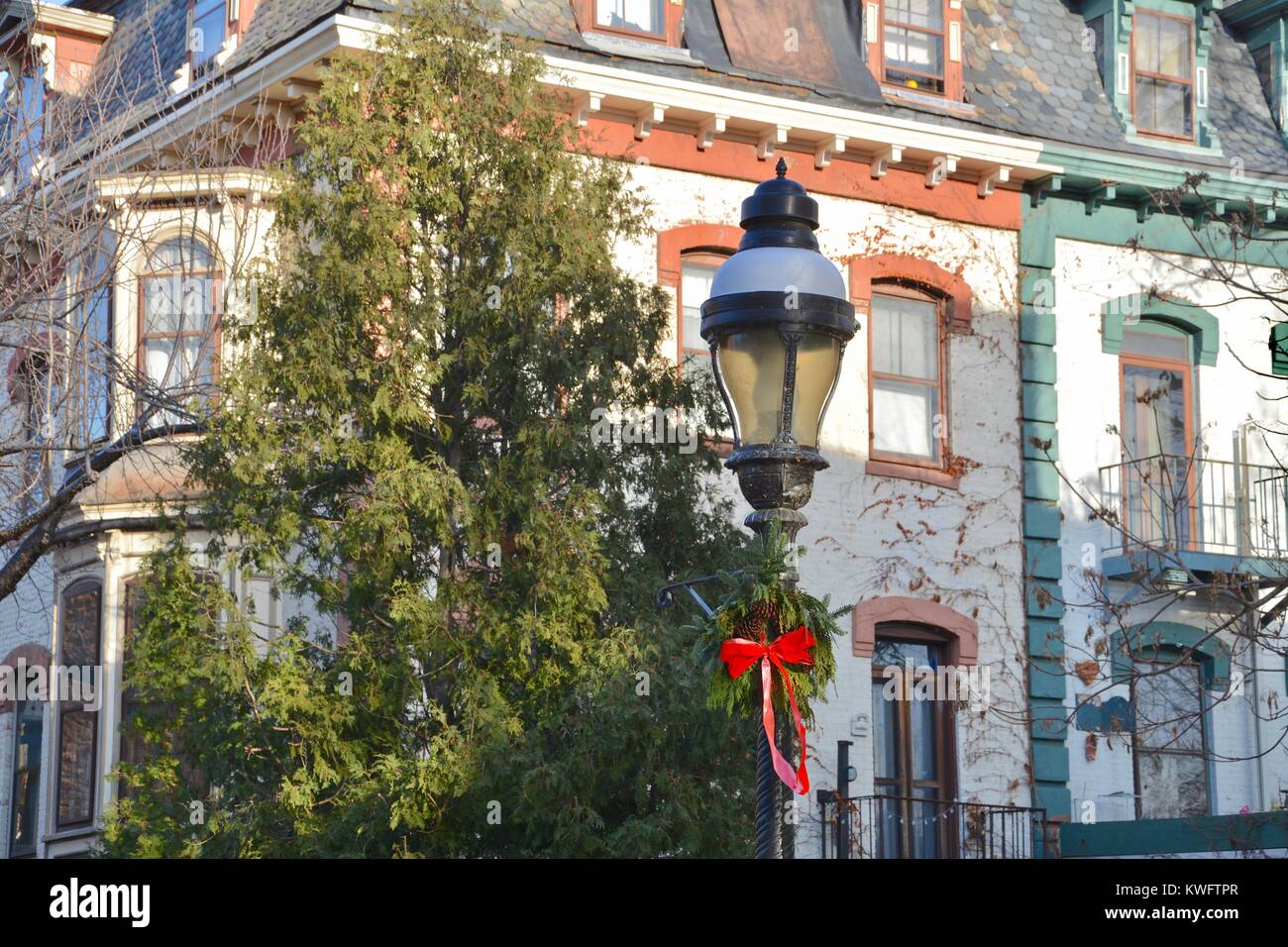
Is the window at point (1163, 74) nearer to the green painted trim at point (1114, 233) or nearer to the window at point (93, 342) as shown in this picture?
the green painted trim at point (1114, 233)

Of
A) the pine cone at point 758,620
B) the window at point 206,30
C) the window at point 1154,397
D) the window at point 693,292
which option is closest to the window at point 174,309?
the window at point 206,30

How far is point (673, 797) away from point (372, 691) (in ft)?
6.01

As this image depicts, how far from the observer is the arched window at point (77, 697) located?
57.9ft

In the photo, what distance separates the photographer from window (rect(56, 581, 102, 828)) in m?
17.7

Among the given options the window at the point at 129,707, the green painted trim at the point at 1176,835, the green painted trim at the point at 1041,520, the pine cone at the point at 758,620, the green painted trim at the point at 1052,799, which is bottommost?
the green painted trim at the point at 1176,835

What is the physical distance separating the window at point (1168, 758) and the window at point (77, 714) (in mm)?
9363

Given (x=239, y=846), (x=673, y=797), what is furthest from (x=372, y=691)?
(x=673, y=797)

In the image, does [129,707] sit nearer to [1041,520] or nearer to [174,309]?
[174,309]

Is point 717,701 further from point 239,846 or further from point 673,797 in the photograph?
point 239,846

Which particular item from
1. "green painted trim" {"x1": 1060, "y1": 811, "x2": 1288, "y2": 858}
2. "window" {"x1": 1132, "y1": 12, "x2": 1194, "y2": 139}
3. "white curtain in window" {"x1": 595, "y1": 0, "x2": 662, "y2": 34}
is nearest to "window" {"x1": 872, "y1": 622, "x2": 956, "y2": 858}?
"green painted trim" {"x1": 1060, "y1": 811, "x2": 1288, "y2": 858}

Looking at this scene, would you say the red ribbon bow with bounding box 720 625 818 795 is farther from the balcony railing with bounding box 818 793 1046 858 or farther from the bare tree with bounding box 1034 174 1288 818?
the bare tree with bounding box 1034 174 1288 818

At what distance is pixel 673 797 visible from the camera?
11.1 metres

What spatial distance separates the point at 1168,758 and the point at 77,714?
998 cm

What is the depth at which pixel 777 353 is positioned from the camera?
7719mm
